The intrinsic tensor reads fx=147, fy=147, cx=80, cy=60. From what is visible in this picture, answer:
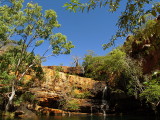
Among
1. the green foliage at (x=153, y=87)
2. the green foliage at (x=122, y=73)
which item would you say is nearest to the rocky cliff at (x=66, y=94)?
the green foliage at (x=122, y=73)

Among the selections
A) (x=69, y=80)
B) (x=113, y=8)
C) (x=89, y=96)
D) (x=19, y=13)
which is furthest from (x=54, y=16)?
(x=113, y=8)

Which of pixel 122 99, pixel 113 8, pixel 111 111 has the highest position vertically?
pixel 113 8

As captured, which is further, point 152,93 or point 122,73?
point 122,73

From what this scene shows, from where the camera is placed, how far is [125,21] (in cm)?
159

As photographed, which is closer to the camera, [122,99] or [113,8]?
[113,8]

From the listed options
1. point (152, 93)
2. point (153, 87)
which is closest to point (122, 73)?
point (152, 93)

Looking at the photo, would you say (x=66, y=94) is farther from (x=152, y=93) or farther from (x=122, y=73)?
→ (x=152, y=93)

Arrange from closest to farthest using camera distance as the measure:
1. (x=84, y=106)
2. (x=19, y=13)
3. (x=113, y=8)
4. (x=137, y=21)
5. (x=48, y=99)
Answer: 1. (x=137, y=21)
2. (x=113, y=8)
3. (x=19, y=13)
4. (x=48, y=99)
5. (x=84, y=106)

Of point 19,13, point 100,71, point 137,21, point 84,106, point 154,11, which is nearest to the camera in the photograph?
point 154,11

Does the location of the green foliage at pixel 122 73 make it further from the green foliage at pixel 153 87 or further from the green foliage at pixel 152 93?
the green foliage at pixel 153 87

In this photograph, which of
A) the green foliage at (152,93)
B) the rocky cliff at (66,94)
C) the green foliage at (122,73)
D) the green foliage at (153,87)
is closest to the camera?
the green foliage at (153,87)

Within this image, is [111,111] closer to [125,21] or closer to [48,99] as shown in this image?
[48,99]

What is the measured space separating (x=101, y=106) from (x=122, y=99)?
347 cm

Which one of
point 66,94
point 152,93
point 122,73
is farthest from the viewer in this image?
point 122,73
